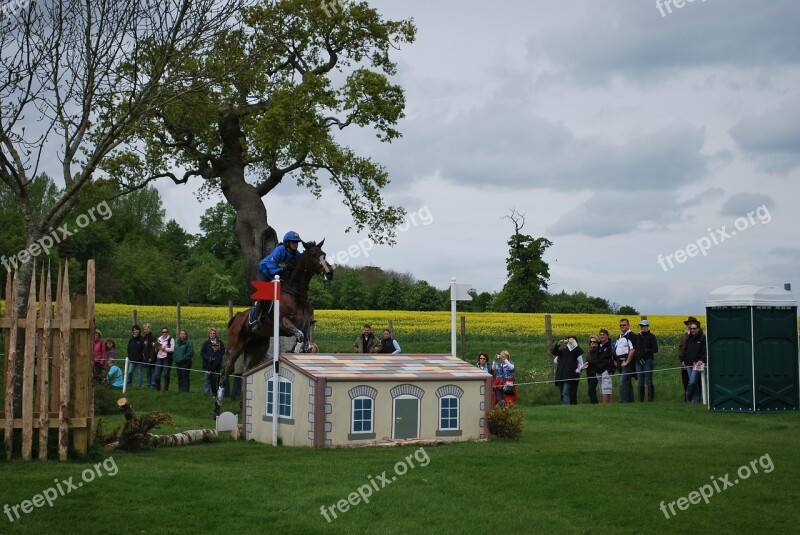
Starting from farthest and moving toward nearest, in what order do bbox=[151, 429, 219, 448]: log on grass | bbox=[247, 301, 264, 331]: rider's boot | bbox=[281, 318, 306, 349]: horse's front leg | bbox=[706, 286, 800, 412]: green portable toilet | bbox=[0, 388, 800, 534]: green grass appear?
bbox=[706, 286, 800, 412]: green portable toilet
bbox=[247, 301, 264, 331]: rider's boot
bbox=[281, 318, 306, 349]: horse's front leg
bbox=[151, 429, 219, 448]: log on grass
bbox=[0, 388, 800, 534]: green grass

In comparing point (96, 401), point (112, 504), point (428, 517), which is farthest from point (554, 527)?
point (96, 401)

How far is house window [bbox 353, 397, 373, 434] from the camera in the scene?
1399 centimetres

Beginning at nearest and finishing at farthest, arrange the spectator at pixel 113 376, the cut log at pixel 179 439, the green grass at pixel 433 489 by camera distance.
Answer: the green grass at pixel 433 489 → the cut log at pixel 179 439 → the spectator at pixel 113 376

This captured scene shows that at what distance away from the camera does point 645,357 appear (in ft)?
69.7

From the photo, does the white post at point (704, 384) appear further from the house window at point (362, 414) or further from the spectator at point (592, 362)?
the house window at point (362, 414)

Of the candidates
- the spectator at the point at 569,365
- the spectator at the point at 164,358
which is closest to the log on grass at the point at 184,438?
the spectator at the point at 569,365

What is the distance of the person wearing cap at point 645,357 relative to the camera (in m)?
21.0

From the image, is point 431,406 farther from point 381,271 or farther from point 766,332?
point 381,271

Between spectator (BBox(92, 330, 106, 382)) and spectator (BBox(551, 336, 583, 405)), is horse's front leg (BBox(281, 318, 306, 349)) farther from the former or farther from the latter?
spectator (BBox(92, 330, 106, 382))

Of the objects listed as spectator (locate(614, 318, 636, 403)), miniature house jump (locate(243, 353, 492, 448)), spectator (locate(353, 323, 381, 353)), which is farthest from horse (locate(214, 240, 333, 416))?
spectator (locate(614, 318, 636, 403))

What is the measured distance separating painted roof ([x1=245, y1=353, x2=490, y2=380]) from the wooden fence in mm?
3386

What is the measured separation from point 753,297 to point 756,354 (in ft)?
3.83

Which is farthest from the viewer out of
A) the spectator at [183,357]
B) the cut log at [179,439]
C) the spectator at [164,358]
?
the spectator at [164,358]

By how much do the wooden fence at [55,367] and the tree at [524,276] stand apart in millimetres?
50864
